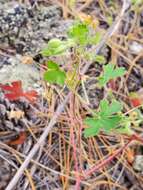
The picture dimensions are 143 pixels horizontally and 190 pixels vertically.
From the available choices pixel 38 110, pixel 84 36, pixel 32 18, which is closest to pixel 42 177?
pixel 38 110

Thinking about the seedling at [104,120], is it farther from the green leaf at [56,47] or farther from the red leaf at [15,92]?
the red leaf at [15,92]

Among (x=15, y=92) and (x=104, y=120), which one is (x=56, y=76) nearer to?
(x=104, y=120)

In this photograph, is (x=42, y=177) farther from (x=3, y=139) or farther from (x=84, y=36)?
(x=84, y=36)

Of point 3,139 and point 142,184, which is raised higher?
point 3,139

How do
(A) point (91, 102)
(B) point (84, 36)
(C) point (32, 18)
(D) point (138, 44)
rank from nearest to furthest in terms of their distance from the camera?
(B) point (84, 36) → (A) point (91, 102) → (C) point (32, 18) → (D) point (138, 44)

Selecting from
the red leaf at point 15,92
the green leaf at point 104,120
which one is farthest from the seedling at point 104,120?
the red leaf at point 15,92

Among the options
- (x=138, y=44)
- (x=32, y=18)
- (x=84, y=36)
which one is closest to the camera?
(x=84, y=36)

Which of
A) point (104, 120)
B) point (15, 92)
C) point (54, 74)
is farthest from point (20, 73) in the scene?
point (104, 120)
